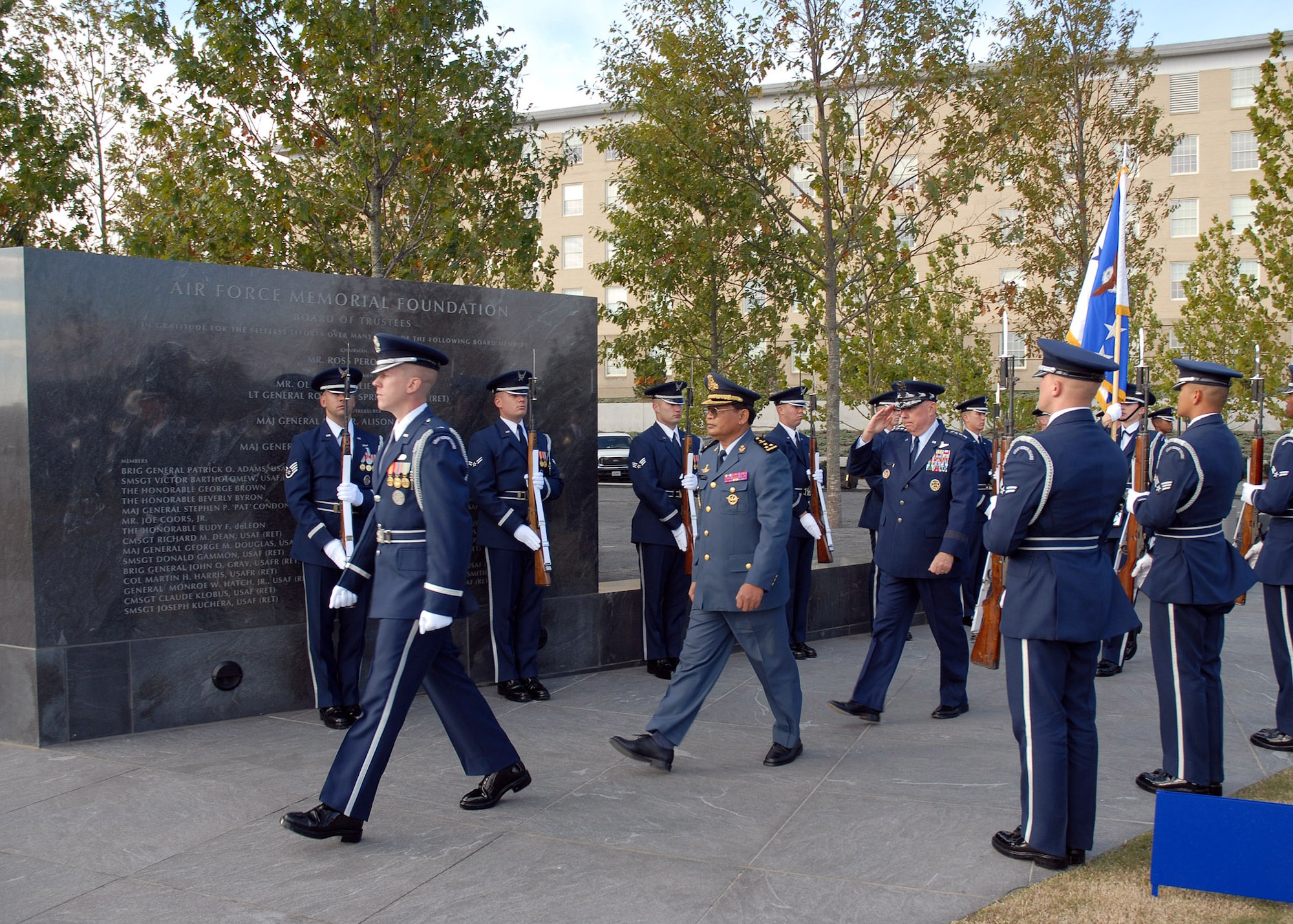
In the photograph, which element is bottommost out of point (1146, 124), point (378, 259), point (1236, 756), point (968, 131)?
point (1236, 756)

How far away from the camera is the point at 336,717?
20.9 ft

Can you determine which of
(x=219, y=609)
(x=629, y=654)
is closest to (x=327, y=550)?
(x=219, y=609)

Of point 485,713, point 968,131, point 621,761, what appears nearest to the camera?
point 485,713

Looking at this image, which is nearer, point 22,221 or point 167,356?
point 167,356

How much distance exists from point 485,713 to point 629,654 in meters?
3.29

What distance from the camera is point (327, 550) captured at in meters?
6.14

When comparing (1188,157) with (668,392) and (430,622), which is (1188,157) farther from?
(430,622)

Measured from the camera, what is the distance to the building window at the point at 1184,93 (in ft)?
130

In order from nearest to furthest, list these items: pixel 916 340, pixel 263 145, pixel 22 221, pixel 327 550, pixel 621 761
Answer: pixel 621 761 → pixel 327 550 → pixel 263 145 → pixel 22 221 → pixel 916 340

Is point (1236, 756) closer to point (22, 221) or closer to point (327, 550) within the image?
point (327, 550)

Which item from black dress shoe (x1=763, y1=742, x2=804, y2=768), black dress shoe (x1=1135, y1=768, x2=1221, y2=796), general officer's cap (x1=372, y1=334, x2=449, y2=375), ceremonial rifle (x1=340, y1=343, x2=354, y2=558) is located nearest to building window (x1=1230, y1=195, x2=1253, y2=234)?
black dress shoe (x1=1135, y1=768, x2=1221, y2=796)

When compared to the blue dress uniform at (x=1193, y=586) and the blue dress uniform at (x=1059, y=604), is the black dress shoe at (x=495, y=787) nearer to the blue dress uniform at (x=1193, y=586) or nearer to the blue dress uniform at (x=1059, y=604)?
the blue dress uniform at (x=1059, y=604)

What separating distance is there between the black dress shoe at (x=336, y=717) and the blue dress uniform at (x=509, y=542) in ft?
3.45

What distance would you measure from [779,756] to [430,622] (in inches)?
86.8
